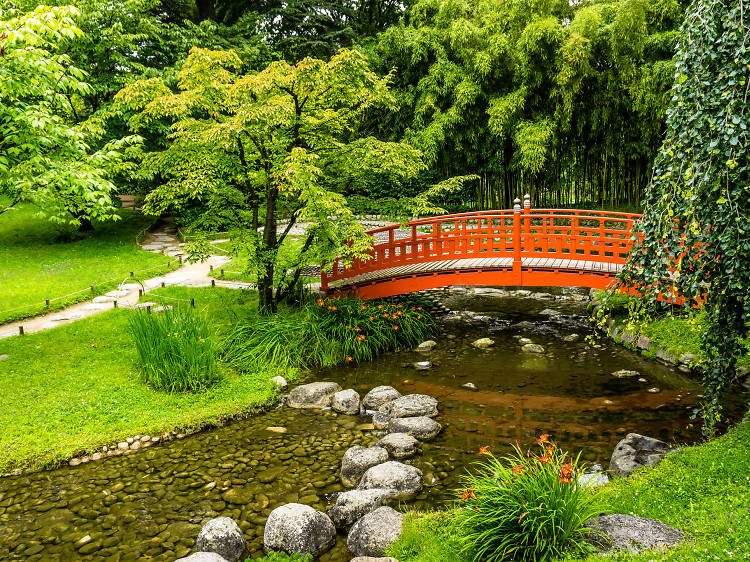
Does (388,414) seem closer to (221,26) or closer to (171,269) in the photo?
(171,269)

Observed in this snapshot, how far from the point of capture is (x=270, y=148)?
9.07 meters

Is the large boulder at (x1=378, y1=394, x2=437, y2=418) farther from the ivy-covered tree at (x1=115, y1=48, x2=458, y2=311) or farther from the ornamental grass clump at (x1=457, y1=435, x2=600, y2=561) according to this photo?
the ornamental grass clump at (x1=457, y1=435, x2=600, y2=561)

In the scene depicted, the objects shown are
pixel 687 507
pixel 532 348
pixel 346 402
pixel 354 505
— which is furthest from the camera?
pixel 532 348

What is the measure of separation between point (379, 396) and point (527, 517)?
4093 millimetres

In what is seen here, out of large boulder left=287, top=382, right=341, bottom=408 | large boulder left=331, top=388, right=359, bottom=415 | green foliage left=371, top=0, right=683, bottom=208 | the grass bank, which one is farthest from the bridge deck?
green foliage left=371, top=0, right=683, bottom=208

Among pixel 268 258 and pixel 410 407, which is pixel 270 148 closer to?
pixel 268 258

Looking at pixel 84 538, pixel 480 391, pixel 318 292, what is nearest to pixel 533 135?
pixel 318 292

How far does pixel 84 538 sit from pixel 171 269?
31.3 ft

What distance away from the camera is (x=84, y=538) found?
4.92 metres

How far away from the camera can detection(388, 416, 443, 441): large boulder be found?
666 centimetres

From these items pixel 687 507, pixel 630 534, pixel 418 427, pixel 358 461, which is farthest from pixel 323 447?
pixel 687 507

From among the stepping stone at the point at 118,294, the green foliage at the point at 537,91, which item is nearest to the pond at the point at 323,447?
the stepping stone at the point at 118,294

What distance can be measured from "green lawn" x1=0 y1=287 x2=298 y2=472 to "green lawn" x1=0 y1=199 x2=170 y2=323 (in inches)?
81.3

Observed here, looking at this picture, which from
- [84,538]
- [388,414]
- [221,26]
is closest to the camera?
[84,538]
